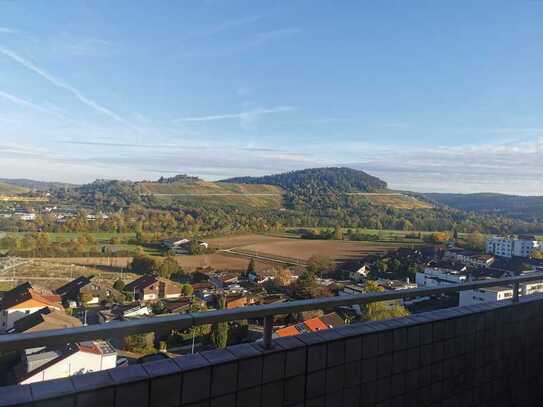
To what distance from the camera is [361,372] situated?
2.18 meters

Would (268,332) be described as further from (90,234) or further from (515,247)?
(90,234)

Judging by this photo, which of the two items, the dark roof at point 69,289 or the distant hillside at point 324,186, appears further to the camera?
the distant hillside at point 324,186

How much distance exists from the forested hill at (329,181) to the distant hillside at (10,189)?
22.8 meters

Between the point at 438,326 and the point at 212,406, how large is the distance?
1.57 m

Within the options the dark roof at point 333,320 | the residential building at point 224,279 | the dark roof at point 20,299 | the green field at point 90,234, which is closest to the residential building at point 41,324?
the dark roof at point 20,299

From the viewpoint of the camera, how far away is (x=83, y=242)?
1859 cm

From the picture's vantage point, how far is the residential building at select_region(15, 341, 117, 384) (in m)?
1.47

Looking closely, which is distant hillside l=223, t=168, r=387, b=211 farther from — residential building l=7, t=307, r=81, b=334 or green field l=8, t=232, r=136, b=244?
residential building l=7, t=307, r=81, b=334

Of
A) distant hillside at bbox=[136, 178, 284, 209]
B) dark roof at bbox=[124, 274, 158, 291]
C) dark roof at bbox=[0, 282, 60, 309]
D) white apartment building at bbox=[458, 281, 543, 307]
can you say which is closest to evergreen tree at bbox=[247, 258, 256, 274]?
dark roof at bbox=[124, 274, 158, 291]

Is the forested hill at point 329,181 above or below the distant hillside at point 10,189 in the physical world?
above

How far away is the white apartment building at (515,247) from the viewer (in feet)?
33.9

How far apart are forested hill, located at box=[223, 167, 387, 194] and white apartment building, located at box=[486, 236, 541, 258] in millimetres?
23123

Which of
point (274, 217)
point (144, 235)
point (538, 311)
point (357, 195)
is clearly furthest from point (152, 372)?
point (357, 195)

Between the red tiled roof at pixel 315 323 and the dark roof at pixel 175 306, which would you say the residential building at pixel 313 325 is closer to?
the red tiled roof at pixel 315 323
